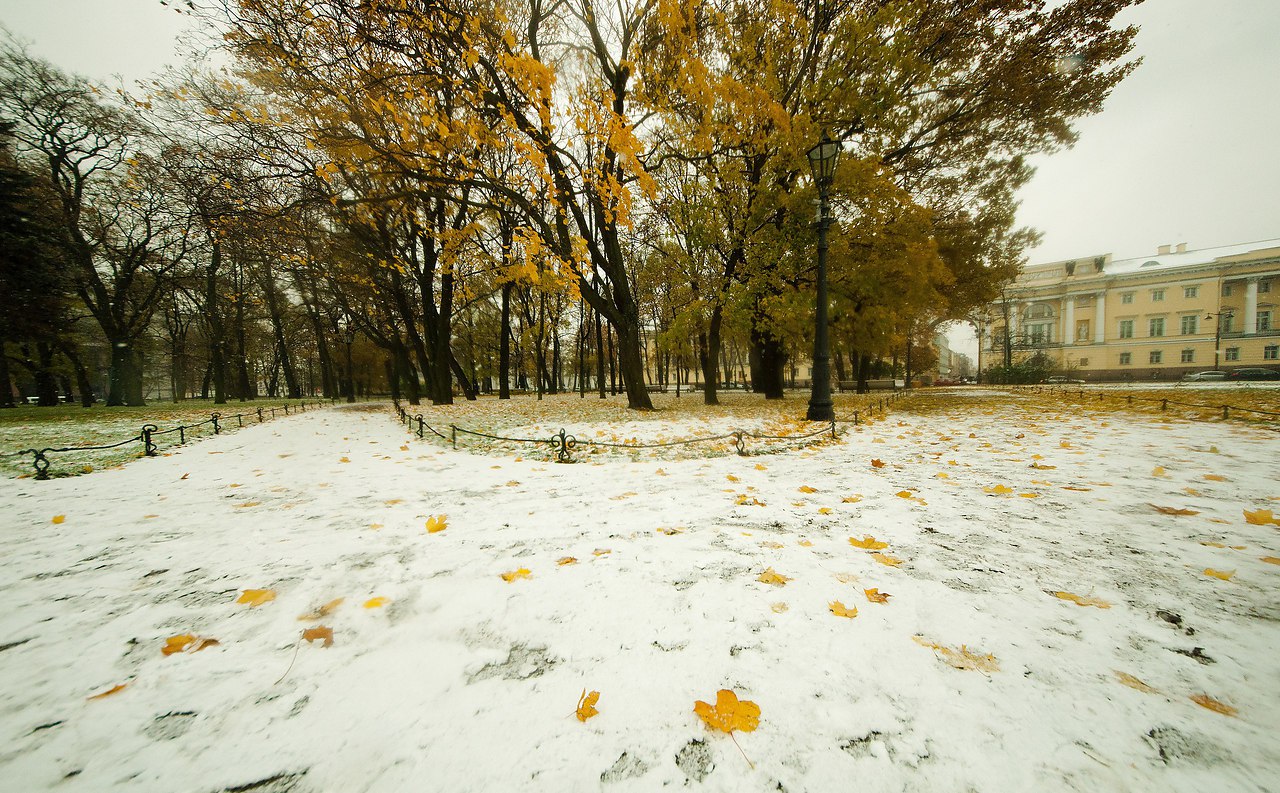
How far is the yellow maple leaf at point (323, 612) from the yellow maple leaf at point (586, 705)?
1518mm

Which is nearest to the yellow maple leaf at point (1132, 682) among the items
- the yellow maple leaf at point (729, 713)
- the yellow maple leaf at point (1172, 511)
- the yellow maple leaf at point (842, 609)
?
the yellow maple leaf at point (842, 609)

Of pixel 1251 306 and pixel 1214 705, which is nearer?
pixel 1214 705

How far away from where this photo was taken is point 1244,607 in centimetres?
196

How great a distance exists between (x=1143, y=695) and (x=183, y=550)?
5349 millimetres

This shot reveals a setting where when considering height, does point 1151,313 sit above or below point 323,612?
above

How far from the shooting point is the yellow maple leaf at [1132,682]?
59.6 inches

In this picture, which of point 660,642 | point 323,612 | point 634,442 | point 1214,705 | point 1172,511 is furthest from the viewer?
point 634,442

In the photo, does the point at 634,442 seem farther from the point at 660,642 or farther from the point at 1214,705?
the point at 1214,705

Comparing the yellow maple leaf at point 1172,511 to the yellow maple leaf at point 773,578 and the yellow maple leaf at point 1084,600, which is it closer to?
the yellow maple leaf at point 1084,600

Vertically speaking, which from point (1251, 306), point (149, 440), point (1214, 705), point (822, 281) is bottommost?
point (1214, 705)

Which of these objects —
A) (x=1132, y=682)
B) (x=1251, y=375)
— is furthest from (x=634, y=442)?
(x=1251, y=375)

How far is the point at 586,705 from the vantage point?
1536 millimetres

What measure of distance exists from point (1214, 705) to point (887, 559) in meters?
1.23

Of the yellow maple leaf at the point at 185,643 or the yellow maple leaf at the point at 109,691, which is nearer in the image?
the yellow maple leaf at the point at 109,691
